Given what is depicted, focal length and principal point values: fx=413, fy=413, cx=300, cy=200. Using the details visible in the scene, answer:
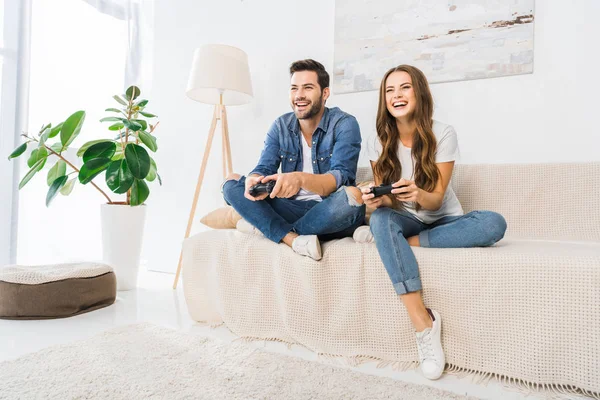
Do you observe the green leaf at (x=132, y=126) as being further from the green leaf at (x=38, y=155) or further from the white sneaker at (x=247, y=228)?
the white sneaker at (x=247, y=228)

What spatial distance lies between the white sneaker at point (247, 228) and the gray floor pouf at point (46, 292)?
2.62 feet

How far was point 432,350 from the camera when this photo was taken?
126 cm

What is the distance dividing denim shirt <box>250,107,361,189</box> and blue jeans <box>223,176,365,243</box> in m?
0.17

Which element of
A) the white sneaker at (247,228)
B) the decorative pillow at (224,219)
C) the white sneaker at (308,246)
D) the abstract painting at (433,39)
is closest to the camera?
the white sneaker at (308,246)

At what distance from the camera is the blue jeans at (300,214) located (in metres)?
1.52

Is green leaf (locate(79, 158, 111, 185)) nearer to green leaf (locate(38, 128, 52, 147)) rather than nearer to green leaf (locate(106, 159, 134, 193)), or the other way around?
green leaf (locate(106, 159, 134, 193))

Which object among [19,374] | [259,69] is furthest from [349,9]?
[19,374]

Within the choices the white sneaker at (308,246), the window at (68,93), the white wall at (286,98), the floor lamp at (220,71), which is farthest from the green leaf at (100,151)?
the white sneaker at (308,246)

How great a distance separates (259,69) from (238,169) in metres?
0.69

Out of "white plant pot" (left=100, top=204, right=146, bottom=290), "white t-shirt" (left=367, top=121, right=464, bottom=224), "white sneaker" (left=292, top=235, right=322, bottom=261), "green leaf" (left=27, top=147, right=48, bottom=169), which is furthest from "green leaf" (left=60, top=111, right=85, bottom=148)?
"white t-shirt" (left=367, top=121, right=464, bottom=224)

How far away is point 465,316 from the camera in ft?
4.24

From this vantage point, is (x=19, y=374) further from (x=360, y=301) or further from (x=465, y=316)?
(x=465, y=316)

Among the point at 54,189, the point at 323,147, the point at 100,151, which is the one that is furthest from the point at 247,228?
the point at 54,189

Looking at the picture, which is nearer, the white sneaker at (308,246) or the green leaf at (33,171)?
the white sneaker at (308,246)
